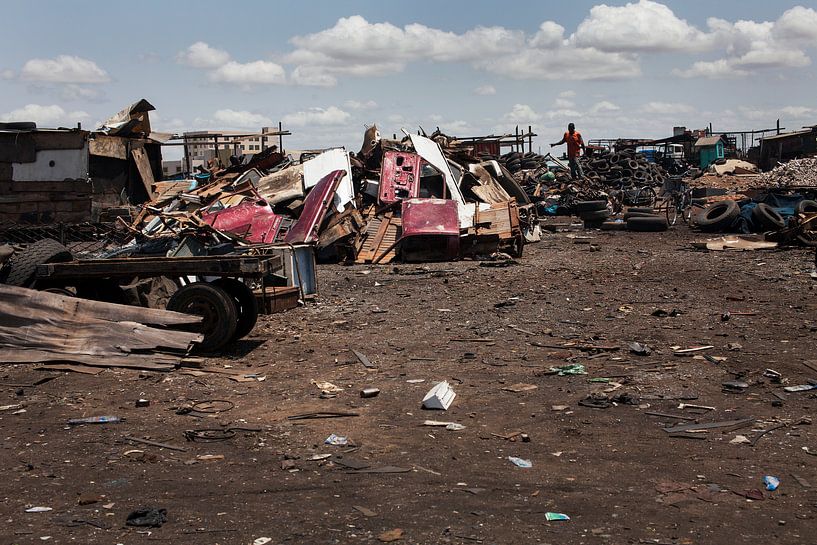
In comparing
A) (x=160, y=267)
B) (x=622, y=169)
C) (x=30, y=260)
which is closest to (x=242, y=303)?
(x=160, y=267)

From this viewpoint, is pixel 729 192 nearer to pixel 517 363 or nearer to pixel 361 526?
pixel 517 363

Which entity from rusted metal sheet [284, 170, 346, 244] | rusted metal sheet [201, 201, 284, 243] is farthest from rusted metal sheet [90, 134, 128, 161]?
rusted metal sheet [284, 170, 346, 244]

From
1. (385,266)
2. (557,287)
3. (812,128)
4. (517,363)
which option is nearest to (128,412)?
(517,363)

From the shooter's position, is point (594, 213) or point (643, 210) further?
point (643, 210)

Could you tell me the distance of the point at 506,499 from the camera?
4480 millimetres

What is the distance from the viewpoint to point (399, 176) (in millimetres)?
17688

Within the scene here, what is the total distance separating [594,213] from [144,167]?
11703mm

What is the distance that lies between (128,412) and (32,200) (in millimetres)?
14573

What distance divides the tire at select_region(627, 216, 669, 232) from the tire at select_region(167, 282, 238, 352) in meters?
14.5

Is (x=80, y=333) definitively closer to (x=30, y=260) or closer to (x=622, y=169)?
(x=30, y=260)

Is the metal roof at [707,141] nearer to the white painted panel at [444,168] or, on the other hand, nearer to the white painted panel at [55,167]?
the white painted panel at [444,168]

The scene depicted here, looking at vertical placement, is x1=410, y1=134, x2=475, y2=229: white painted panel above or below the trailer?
above

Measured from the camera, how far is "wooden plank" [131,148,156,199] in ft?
72.9

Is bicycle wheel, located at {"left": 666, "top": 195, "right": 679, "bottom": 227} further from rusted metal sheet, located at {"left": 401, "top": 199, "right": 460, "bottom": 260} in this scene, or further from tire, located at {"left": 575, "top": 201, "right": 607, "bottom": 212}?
rusted metal sheet, located at {"left": 401, "top": 199, "right": 460, "bottom": 260}
